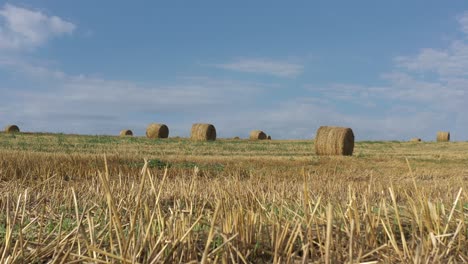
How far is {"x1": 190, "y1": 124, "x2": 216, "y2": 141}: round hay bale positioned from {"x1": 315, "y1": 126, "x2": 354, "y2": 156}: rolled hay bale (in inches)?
364

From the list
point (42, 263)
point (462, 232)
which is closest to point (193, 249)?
point (42, 263)

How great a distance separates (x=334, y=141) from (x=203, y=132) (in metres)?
10.5

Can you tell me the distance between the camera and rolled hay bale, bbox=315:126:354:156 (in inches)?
893

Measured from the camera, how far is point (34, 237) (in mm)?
3457

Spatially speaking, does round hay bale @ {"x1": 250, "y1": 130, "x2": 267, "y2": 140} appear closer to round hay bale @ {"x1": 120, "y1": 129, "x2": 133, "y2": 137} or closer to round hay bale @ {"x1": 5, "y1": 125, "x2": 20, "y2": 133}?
round hay bale @ {"x1": 120, "y1": 129, "x2": 133, "y2": 137}

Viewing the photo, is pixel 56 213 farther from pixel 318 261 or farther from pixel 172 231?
pixel 318 261

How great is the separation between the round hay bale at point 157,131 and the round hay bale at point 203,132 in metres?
2.98

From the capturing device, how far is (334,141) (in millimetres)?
22844

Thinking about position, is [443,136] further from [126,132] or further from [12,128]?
[12,128]

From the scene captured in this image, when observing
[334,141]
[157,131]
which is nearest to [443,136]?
[334,141]

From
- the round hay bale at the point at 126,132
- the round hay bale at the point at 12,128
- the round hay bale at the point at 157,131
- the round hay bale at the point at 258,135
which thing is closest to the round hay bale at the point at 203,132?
the round hay bale at the point at 157,131

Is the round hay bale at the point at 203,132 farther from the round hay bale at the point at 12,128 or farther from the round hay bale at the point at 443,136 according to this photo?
the round hay bale at the point at 443,136

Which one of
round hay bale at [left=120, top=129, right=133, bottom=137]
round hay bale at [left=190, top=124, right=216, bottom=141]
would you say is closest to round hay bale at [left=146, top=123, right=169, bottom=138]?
round hay bale at [left=190, top=124, right=216, bottom=141]

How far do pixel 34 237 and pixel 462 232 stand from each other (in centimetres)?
289
